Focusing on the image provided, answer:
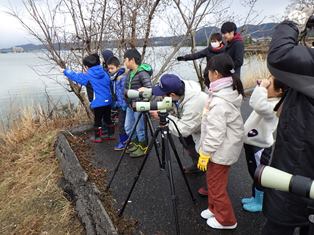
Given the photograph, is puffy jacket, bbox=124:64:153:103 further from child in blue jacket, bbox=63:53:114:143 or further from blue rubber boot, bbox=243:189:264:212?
blue rubber boot, bbox=243:189:264:212

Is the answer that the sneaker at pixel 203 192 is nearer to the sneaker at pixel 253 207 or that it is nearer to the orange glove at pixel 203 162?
the sneaker at pixel 253 207

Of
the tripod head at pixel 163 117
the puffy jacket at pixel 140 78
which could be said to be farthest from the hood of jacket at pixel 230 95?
the puffy jacket at pixel 140 78

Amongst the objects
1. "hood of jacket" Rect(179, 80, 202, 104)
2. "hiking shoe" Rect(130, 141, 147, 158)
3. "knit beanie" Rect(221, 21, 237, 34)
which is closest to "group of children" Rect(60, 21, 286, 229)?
"hood of jacket" Rect(179, 80, 202, 104)

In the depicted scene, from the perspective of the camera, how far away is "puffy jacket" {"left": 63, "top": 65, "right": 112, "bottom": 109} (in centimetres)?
503

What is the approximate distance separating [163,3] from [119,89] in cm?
280

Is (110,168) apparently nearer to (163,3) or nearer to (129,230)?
(129,230)

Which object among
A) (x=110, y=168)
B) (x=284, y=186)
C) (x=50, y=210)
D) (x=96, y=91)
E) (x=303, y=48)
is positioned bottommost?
(x=50, y=210)

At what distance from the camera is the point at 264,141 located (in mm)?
3008

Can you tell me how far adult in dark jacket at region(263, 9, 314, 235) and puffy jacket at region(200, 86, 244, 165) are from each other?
73cm

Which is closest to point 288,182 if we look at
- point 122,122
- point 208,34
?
point 122,122

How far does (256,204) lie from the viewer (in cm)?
335

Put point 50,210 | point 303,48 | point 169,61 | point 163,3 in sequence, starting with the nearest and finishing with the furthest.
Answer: point 303,48, point 50,210, point 163,3, point 169,61

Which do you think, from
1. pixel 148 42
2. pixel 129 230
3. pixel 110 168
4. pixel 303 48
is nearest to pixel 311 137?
pixel 303 48

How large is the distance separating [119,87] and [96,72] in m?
0.42
